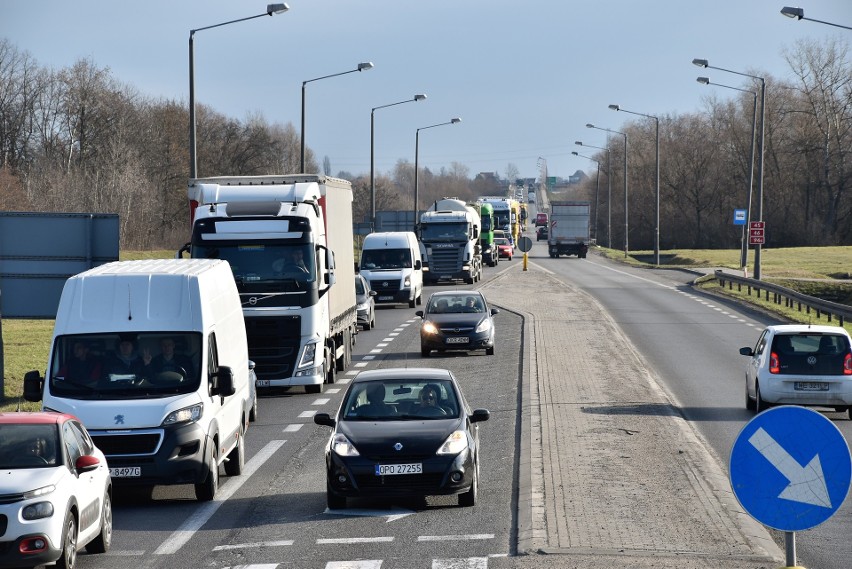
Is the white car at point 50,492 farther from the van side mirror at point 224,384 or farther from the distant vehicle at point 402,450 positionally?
the van side mirror at point 224,384

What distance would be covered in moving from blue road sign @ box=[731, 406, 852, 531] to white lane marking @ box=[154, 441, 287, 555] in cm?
597

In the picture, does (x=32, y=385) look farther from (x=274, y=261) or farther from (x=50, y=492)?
(x=274, y=261)

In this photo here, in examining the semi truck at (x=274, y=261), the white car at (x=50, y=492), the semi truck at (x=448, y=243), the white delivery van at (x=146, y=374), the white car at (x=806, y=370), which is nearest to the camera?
the white car at (x=50, y=492)

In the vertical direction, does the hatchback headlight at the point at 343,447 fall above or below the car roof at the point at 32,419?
below

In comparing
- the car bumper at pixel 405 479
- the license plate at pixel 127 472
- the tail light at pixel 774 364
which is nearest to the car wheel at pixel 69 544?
the license plate at pixel 127 472

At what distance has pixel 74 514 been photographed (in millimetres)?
10594

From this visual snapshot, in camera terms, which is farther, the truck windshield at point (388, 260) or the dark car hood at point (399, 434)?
the truck windshield at point (388, 260)

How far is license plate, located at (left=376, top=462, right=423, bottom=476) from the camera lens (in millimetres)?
12977

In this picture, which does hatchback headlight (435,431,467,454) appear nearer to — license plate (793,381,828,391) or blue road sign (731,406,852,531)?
blue road sign (731,406,852,531)

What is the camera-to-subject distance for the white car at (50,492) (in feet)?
32.6

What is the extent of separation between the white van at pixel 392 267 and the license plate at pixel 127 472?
32.7m

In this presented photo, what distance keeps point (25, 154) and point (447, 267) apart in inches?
1288

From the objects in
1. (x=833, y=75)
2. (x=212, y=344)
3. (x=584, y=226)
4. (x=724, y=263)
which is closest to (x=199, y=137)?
(x=584, y=226)

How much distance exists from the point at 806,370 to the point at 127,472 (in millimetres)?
11320
